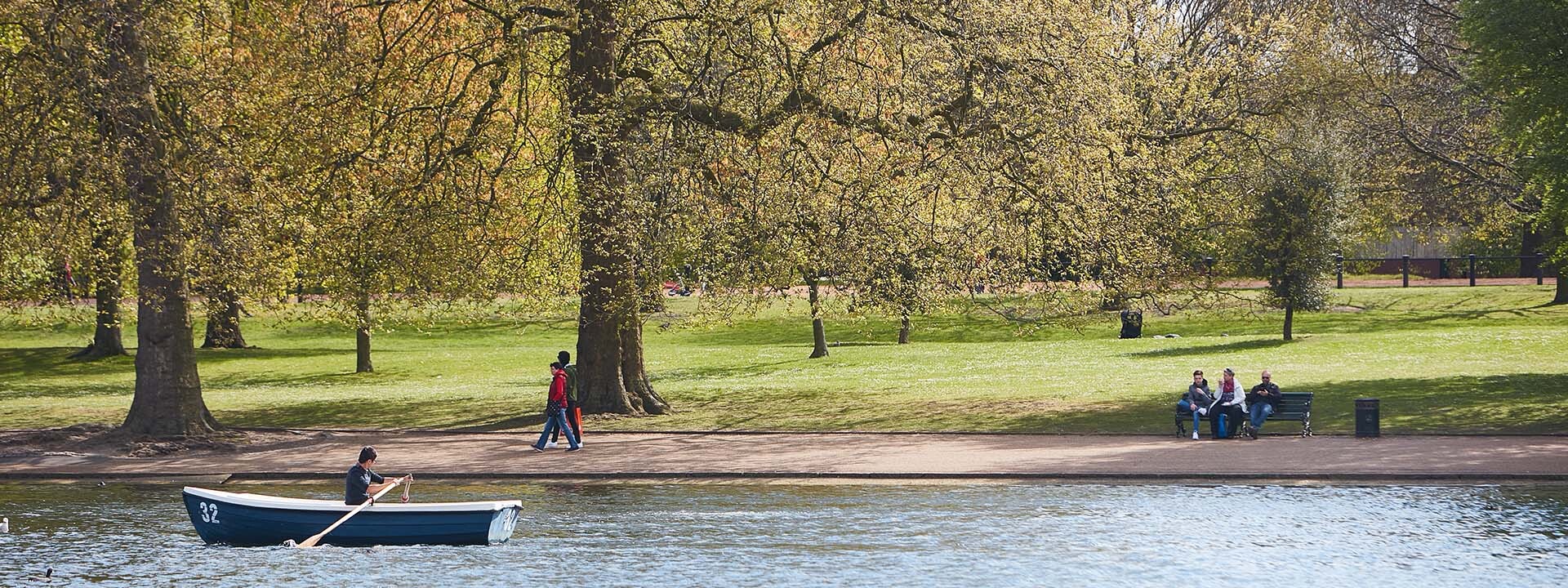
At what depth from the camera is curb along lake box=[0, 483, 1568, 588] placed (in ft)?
54.9

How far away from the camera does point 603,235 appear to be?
2884cm

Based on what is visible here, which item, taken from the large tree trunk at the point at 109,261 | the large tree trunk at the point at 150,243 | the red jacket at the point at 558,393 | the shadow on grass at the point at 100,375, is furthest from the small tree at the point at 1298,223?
the large tree trunk at the point at 109,261

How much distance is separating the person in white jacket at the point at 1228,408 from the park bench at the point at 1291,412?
11 cm

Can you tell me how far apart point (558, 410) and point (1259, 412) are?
1244 centimetres

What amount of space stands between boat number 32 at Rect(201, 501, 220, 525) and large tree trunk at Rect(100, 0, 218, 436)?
8.19 metres

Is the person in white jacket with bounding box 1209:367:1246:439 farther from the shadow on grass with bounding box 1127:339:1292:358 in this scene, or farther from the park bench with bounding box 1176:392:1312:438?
the shadow on grass with bounding box 1127:339:1292:358

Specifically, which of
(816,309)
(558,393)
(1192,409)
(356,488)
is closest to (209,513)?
(356,488)

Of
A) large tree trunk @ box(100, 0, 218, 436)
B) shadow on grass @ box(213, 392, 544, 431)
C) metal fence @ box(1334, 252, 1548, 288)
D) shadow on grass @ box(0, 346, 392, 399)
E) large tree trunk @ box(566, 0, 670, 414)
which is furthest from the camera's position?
metal fence @ box(1334, 252, 1548, 288)

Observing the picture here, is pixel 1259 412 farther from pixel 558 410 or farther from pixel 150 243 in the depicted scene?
pixel 150 243

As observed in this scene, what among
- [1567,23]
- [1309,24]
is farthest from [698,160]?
[1309,24]

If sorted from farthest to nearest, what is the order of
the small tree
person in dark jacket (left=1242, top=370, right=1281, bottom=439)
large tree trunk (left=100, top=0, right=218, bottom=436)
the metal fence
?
1. the metal fence
2. the small tree
3. person in dark jacket (left=1242, top=370, right=1281, bottom=439)
4. large tree trunk (left=100, top=0, right=218, bottom=436)

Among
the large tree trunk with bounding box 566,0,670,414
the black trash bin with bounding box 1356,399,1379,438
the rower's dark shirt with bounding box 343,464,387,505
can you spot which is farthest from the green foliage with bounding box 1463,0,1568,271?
the rower's dark shirt with bounding box 343,464,387,505

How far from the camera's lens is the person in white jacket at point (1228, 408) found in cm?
2752

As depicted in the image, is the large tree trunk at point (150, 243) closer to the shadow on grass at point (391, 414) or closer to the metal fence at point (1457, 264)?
the shadow on grass at point (391, 414)
